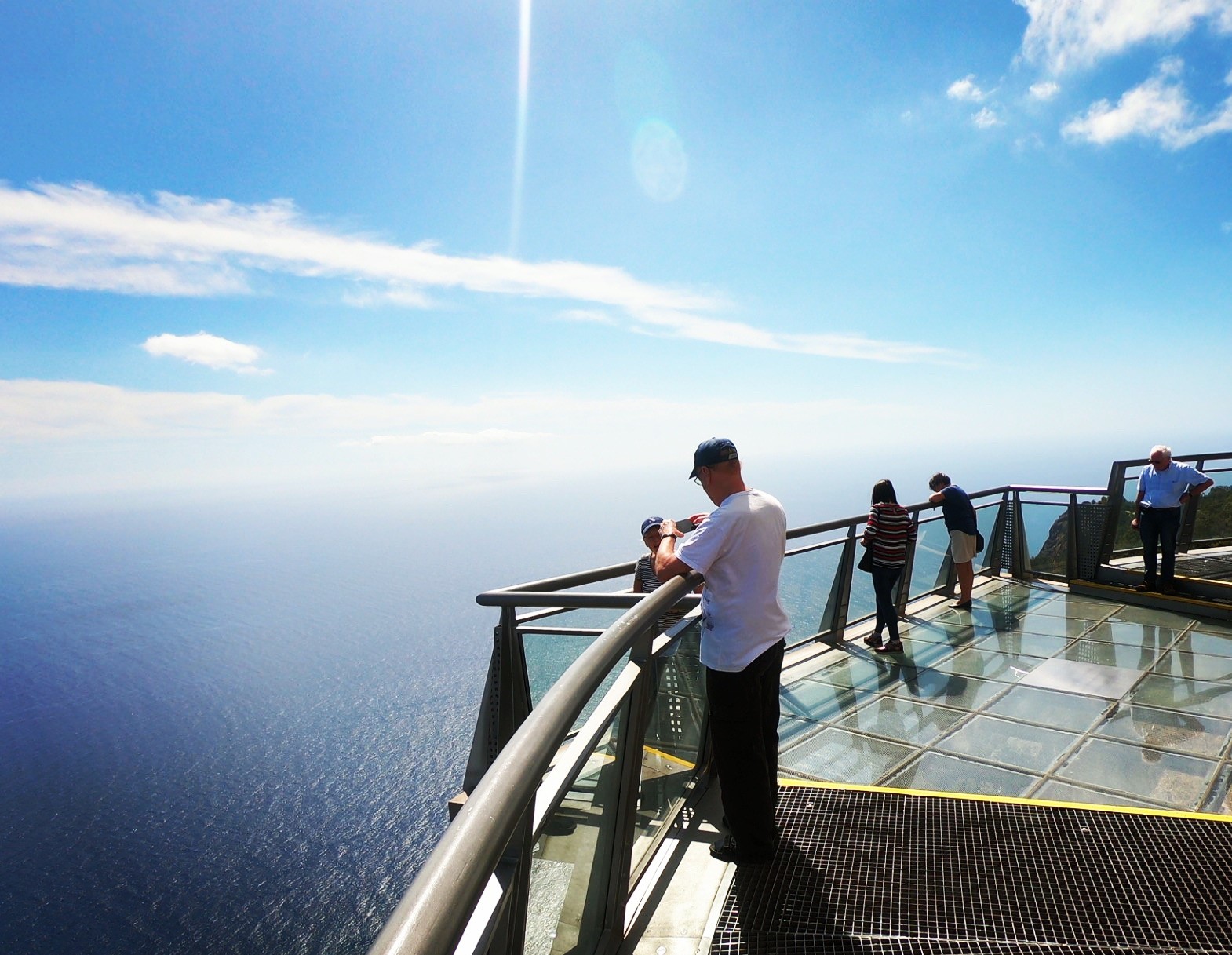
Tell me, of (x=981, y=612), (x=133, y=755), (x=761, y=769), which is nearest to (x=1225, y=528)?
(x=981, y=612)

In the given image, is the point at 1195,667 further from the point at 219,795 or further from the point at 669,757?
the point at 219,795

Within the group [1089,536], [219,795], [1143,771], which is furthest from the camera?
[219,795]

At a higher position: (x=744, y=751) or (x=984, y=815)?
(x=744, y=751)

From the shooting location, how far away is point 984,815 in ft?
11.0

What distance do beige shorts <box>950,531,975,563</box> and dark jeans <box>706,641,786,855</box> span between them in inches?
252

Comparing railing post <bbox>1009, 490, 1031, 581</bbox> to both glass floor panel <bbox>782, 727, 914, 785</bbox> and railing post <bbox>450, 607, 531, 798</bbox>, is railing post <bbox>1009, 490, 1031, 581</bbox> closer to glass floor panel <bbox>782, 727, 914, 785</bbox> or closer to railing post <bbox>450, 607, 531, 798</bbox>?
glass floor panel <bbox>782, 727, 914, 785</bbox>

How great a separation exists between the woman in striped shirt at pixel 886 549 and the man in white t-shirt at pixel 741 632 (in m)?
4.45

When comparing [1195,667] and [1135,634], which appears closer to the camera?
[1195,667]

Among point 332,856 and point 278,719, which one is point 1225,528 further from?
point 278,719

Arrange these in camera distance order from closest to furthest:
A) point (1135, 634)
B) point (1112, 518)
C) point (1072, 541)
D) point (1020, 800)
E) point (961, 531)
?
1. point (1020, 800)
2. point (1135, 634)
3. point (961, 531)
4. point (1112, 518)
5. point (1072, 541)

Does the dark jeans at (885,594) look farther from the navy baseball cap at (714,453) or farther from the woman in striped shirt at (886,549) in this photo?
the navy baseball cap at (714,453)

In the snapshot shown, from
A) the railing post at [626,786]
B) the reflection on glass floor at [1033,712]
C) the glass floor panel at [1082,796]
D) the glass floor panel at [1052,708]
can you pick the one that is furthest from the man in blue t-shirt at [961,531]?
the railing post at [626,786]

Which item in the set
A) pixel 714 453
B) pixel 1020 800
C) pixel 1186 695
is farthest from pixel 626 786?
pixel 1186 695

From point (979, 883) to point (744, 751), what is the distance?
1099 millimetres
